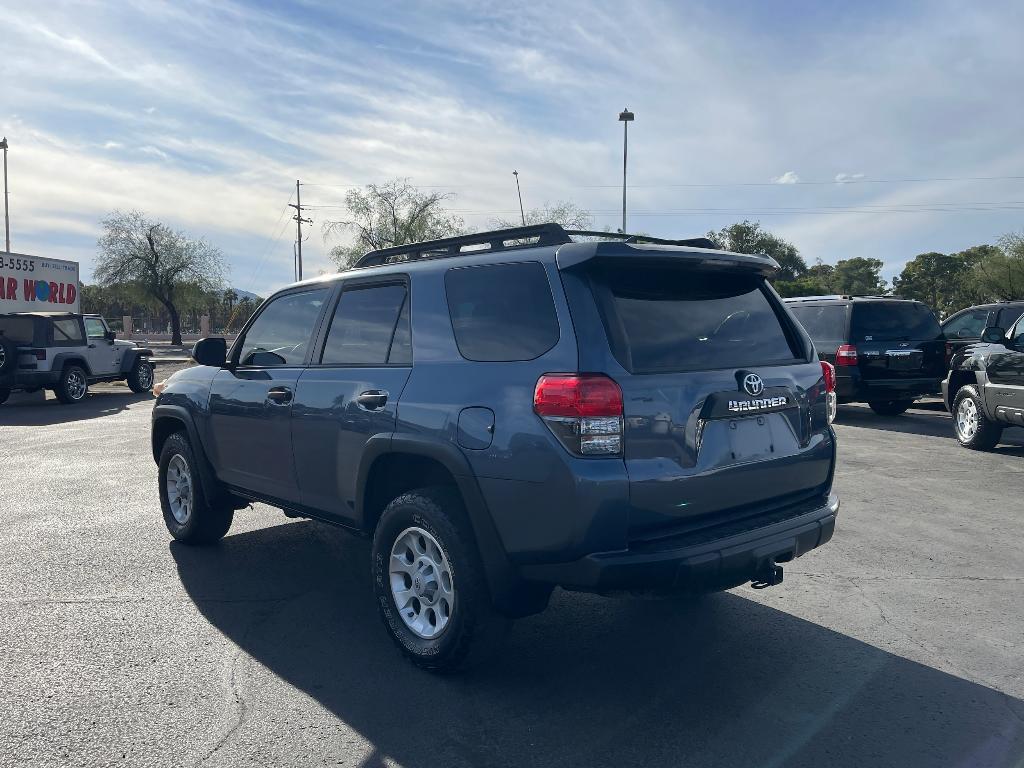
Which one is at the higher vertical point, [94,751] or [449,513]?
[449,513]

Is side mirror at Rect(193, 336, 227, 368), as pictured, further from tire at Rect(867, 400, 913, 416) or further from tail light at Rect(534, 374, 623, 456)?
tire at Rect(867, 400, 913, 416)

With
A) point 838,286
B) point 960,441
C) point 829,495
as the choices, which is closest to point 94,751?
point 829,495

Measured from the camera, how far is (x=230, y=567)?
548cm

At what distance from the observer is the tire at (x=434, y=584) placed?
3.54 meters

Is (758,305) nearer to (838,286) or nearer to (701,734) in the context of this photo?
(701,734)

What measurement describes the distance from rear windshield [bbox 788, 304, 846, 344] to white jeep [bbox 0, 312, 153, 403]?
1410 cm

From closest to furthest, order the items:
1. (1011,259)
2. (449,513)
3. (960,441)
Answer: (449,513) < (960,441) < (1011,259)

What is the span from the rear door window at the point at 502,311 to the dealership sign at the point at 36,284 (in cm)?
2101

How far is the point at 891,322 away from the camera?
12773 millimetres

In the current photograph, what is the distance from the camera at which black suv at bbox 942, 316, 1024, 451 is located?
9.04 metres


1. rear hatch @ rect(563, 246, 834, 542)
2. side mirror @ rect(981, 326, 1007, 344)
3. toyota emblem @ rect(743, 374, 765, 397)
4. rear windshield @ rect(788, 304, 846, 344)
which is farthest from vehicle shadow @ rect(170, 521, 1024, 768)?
rear windshield @ rect(788, 304, 846, 344)

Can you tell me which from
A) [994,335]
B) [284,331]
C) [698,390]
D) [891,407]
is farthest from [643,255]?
[891,407]

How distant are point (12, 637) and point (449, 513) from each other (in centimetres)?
241

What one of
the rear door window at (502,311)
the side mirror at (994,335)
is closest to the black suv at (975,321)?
the side mirror at (994,335)
